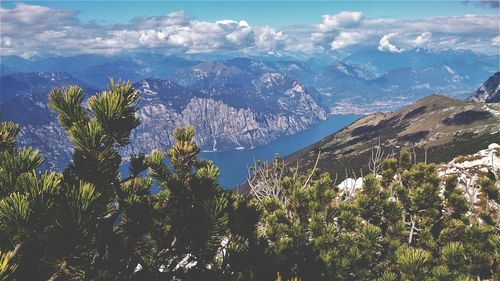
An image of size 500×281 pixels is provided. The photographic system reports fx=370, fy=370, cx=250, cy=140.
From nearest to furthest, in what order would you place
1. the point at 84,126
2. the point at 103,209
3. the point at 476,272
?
the point at 84,126 < the point at 103,209 < the point at 476,272

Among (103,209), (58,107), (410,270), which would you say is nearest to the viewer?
(103,209)

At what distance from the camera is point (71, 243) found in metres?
3.41

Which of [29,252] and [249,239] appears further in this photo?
[249,239]

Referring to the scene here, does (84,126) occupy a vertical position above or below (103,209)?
above

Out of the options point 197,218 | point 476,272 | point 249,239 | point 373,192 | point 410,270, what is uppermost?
point 197,218

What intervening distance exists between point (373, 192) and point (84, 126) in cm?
805

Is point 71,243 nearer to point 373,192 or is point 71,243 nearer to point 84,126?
point 84,126

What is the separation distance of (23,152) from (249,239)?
3380 millimetres

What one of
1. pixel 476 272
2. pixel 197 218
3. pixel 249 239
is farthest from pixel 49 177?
pixel 476 272

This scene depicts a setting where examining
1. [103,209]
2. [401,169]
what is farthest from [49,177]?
[401,169]

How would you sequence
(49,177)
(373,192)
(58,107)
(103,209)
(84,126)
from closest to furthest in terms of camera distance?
(49,177) < (84,126) < (103,209) < (58,107) < (373,192)

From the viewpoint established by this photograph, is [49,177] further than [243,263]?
No

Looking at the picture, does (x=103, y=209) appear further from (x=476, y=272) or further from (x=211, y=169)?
(x=476, y=272)

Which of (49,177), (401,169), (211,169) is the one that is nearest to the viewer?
(49,177)
